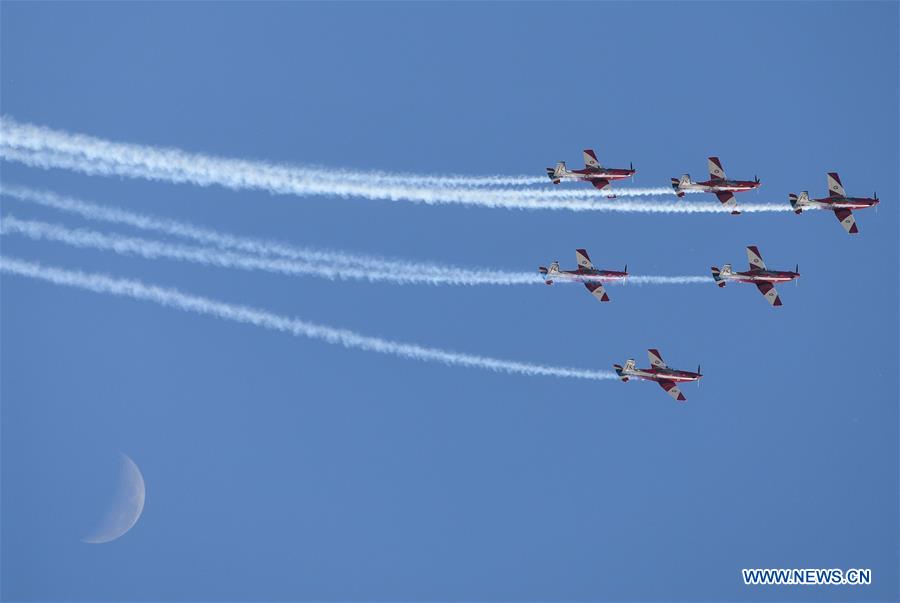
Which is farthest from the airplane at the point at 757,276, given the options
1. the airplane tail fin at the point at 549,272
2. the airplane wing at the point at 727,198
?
the airplane tail fin at the point at 549,272

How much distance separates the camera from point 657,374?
66.3 metres

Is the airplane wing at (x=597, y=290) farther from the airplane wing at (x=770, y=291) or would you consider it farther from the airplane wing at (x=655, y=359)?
the airplane wing at (x=770, y=291)

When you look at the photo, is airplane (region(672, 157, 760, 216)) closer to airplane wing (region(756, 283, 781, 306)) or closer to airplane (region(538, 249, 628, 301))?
airplane wing (region(756, 283, 781, 306))

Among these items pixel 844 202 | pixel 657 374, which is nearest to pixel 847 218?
pixel 844 202

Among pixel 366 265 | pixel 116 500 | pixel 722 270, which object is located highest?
pixel 722 270

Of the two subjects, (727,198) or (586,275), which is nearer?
(586,275)

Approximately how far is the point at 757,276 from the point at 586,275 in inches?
337

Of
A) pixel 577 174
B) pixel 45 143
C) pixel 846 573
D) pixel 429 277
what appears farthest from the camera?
pixel 846 573

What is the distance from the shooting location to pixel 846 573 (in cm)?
8050

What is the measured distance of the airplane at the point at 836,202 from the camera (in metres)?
66.0

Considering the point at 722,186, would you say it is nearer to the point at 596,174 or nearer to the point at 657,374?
the point at 596,174

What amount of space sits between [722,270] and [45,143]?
3195 centimetres

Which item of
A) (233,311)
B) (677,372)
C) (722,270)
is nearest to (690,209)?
(722,270)

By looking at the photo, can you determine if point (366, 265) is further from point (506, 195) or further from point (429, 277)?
point (506, 195)
